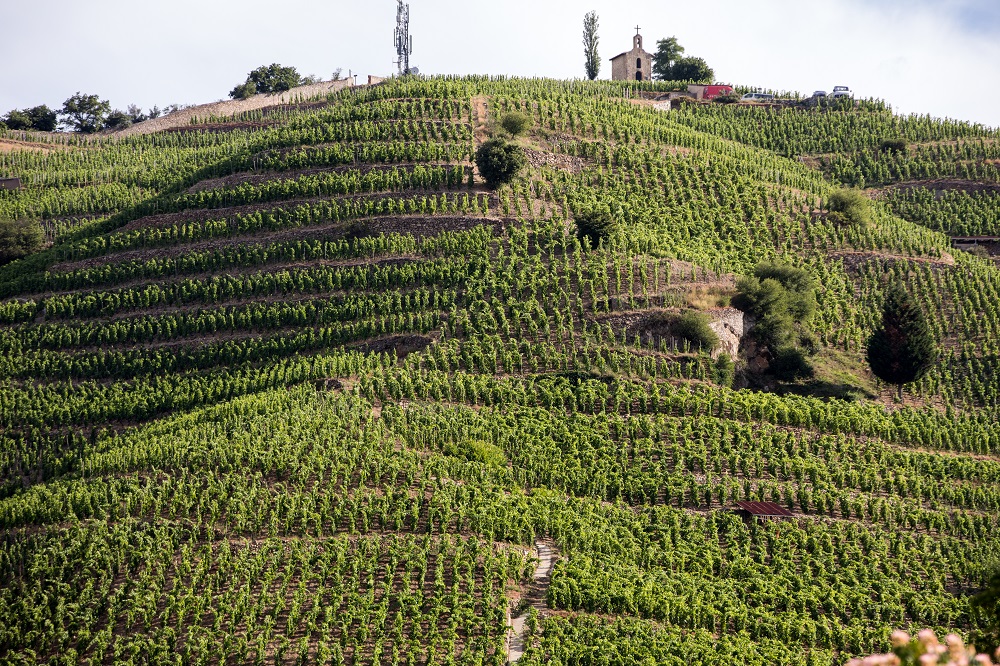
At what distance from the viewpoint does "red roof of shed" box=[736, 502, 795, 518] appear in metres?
34.5

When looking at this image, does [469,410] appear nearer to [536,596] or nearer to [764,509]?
[536,596]

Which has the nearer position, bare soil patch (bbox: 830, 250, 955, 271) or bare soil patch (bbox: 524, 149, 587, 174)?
bare soil patch (bbox: 830, 250, 955, 271)

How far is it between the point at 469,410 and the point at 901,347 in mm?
17447

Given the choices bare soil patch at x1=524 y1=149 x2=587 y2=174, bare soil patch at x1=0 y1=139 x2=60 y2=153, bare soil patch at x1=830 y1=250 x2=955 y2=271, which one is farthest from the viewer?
bare soil patch at x1=0 y1=139 x2=60 y2=153

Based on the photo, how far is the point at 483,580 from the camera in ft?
98.6

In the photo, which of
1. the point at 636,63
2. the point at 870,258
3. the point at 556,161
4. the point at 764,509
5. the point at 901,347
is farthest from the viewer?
the point at 636,63

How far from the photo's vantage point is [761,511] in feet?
113

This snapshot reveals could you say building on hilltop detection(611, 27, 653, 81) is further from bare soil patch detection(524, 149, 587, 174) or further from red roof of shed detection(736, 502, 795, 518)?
red roof of shed detection(736, 502, 795, 518)

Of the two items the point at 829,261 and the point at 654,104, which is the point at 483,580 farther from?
the point at 654,104

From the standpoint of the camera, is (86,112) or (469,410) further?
(86,112)

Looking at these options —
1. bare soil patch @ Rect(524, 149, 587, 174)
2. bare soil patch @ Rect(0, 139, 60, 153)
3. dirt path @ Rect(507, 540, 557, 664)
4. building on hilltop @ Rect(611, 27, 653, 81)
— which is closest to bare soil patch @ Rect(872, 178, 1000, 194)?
bare soil patch @ Rect(524, 149, 587, 174)

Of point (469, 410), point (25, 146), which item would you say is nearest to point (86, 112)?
point (25, 146)

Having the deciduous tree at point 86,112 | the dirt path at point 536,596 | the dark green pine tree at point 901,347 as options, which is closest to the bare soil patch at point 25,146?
the deciduous tree at point 86,112

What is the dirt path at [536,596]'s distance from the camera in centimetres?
2764
